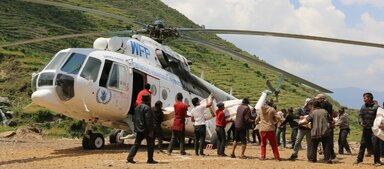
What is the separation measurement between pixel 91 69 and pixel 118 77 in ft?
2.82

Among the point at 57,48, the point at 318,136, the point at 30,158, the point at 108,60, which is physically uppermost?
the point at 57,48

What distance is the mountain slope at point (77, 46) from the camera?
37.5 meters

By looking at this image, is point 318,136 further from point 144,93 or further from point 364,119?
point 144,93

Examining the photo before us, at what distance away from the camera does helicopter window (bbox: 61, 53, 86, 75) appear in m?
12.2

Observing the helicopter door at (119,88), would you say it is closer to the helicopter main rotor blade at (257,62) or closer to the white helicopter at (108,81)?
the white helicopter at (108,81)

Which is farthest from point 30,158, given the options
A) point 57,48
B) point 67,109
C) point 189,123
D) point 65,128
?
point 57,48

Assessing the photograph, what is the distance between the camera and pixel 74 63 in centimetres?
1243

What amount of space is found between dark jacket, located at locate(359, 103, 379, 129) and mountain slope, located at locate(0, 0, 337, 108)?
23.8 metres

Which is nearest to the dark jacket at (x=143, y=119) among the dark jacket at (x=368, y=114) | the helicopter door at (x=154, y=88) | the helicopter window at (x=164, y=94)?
the helicopter door at (x=154, y=88)

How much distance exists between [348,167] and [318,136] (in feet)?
3.10

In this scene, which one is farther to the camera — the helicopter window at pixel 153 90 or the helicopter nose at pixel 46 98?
the helicopter window at pixel 153 90

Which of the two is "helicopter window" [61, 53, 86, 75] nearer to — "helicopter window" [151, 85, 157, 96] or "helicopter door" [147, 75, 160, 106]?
"helicopter door" [147, 75, 160, 106]

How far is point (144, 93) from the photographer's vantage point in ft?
36.7

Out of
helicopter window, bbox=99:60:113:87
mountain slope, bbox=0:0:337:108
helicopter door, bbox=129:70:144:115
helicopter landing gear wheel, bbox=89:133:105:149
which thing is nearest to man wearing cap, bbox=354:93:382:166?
helicopter door, bbox=129:70:144:115
